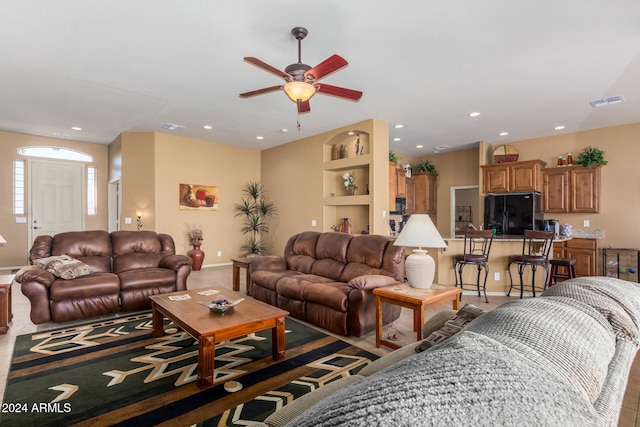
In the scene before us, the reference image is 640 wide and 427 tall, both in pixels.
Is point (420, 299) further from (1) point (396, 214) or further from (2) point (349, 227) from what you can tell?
(1) point (396, 214)

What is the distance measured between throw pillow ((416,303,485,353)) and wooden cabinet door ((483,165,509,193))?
5835mm

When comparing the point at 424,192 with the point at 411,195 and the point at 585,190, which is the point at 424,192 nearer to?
the point at 411,195

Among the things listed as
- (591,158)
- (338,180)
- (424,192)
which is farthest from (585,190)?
(338,180)

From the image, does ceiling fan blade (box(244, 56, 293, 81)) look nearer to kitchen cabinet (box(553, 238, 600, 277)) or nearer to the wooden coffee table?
the wooden coffee table

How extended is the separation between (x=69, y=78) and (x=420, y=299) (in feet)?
15.6

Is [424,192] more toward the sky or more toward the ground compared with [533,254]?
more toward the sky

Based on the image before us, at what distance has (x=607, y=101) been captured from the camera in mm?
4469

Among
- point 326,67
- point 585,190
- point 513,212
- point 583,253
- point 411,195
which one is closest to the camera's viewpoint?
point 326,67

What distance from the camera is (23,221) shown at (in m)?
6.82

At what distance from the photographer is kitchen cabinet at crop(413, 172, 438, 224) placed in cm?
800

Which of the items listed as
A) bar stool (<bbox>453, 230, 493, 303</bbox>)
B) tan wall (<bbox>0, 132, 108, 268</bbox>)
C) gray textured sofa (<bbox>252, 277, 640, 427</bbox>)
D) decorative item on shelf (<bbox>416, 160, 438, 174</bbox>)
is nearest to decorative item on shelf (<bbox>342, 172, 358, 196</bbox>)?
bar stool (<bbox>453, 230, 493, 303</bbox>)

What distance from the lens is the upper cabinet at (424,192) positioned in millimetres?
8000

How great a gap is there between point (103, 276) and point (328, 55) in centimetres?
356

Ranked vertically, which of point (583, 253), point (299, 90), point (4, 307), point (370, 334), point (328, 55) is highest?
point (328, 55)
